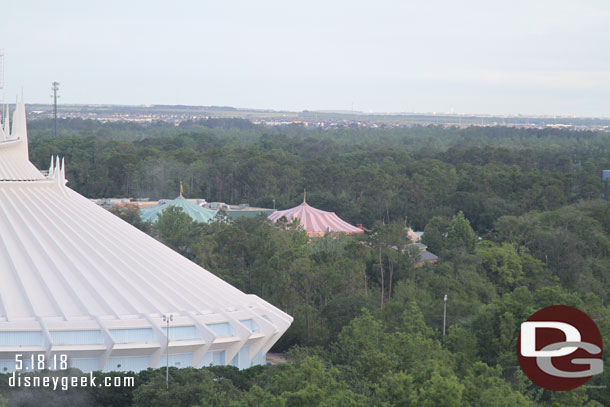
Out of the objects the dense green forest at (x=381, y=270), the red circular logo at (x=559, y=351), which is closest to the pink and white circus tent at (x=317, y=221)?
the dense green forest at (x=381, y=270)

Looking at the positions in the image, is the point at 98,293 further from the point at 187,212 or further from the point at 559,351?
the point at 187,212

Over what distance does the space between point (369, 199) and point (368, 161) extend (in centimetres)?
3327

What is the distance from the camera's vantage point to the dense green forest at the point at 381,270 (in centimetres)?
2358

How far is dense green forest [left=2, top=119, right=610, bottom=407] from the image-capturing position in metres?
23.6

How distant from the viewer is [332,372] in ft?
80.7

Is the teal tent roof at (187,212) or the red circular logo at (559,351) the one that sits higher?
the red circular logo at (559,351)

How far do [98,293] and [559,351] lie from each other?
44.6 feet

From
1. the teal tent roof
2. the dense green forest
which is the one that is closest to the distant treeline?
the dense green forest

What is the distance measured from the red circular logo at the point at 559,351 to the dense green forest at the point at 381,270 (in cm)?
49

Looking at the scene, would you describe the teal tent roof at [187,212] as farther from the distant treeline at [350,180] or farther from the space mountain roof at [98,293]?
the space mountain roof at [98,293]

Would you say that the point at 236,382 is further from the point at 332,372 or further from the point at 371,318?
the point at 371,318

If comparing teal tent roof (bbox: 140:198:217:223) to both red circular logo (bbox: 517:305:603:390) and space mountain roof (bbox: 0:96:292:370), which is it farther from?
red circular logo (bbox: 517:305:603:390)

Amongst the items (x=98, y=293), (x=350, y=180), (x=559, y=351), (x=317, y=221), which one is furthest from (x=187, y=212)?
(x=559, y=351)

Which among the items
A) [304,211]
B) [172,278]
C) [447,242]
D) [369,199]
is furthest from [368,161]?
[172,278]
